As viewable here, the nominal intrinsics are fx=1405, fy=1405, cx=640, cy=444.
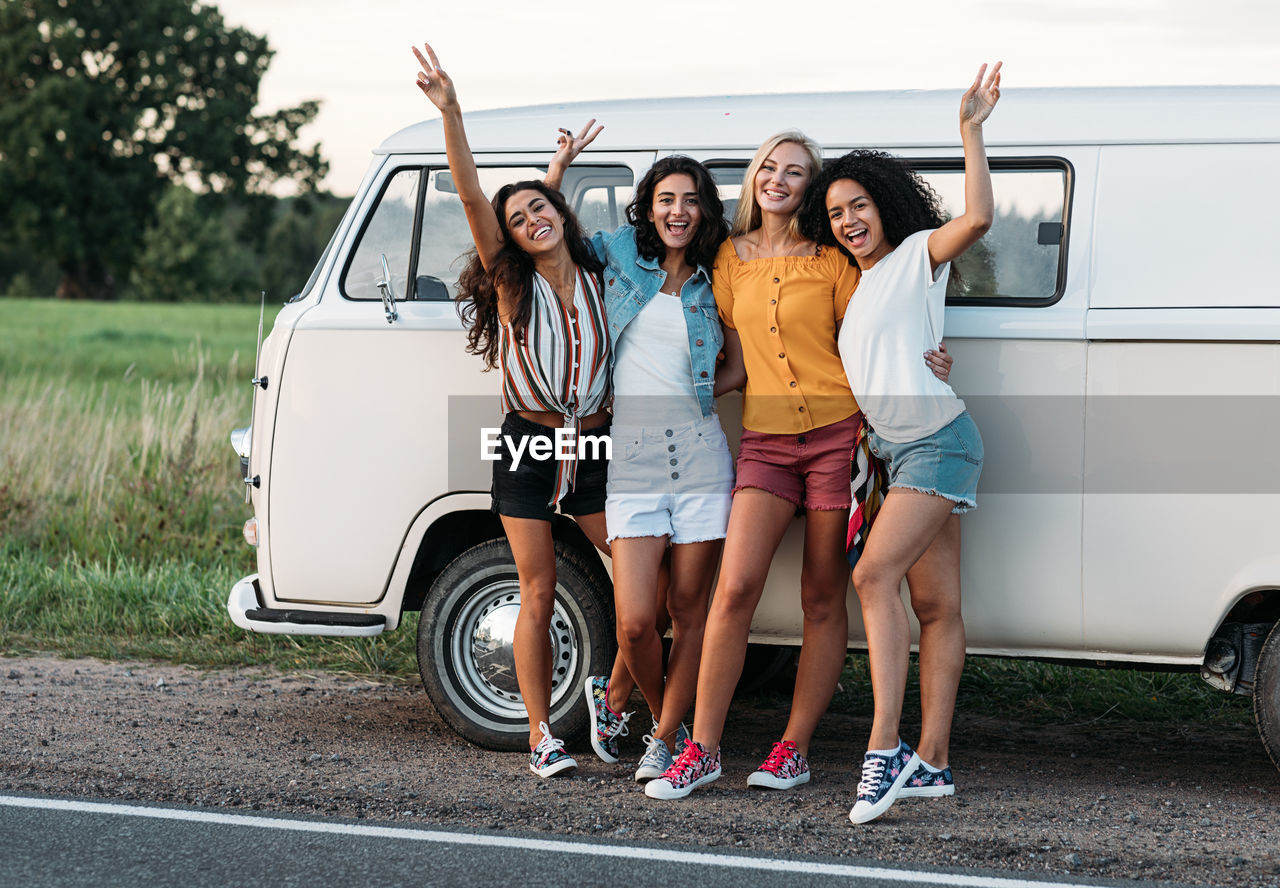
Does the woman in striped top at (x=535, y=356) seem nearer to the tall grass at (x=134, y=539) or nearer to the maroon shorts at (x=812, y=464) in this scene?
the maroon shorts at (x=812, y=464)

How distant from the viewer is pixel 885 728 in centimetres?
462

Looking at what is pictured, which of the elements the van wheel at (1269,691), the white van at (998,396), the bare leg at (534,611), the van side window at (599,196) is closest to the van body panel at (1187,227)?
the white van at (998,396)

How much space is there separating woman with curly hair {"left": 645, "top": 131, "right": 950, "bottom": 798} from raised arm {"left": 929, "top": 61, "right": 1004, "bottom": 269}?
1.36 feet

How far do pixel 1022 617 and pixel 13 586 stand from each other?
615cm

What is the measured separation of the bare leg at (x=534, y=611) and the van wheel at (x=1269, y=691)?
2.43 metres

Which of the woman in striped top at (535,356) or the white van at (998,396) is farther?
the woman in striped top at (535,356)

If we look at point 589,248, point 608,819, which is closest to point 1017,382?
point 589,248

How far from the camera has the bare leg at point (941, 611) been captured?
15.6 feet

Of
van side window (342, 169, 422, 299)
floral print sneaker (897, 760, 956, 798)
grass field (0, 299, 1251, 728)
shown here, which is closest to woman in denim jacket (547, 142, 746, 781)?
floral print sneaker (897, 760, 956, 798)

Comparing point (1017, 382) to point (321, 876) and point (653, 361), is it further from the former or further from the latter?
point (321, 876)

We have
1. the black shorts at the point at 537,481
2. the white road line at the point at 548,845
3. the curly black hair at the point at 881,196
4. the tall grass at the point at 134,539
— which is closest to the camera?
A: the white road line at the point at 548,845

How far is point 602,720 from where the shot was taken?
5223 millimetres

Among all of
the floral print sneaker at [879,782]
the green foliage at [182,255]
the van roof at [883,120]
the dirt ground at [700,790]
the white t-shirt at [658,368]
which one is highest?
the green foliage at [182,255]

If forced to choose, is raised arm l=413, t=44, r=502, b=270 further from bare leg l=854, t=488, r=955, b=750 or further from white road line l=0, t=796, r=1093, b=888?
white road line l=0, t=796, r=1093, b=888
